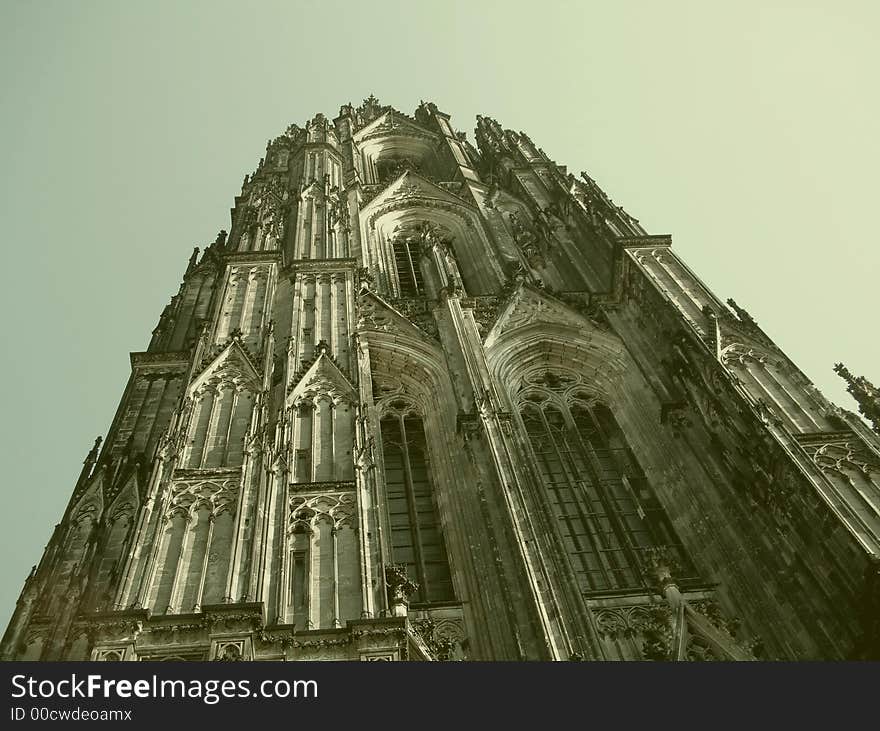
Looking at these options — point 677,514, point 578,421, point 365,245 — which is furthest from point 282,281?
point 677,514

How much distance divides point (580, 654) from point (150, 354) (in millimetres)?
14141

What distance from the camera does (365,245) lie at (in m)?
30.2

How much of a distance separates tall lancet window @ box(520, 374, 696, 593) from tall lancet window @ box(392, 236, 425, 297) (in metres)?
6.39

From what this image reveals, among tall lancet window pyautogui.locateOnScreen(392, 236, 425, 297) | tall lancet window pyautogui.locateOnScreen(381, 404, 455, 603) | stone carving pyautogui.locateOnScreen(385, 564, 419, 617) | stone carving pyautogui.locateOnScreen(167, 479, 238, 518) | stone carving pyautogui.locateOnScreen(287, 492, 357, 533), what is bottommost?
stone carving pyautogui.locateOnScreen(385, 564, 419, 617)

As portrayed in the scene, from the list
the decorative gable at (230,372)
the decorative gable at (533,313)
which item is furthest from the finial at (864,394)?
the decorative gable at (230,372)

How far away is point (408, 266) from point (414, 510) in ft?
43.1

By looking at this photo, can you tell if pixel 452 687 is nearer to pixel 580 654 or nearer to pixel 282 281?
pixel 580 654

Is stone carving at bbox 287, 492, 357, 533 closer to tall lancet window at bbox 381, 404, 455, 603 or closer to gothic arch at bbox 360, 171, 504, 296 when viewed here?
tall lancet window at bbox 381, 404, 455, 603

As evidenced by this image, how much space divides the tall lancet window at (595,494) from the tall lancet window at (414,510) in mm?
2335

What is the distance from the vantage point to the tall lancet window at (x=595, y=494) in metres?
17.3

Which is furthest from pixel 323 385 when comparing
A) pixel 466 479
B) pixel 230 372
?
pixel 466 479

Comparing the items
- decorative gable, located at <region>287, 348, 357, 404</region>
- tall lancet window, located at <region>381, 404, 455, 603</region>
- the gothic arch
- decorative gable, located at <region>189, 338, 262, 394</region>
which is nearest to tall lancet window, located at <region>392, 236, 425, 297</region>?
the gothic arch

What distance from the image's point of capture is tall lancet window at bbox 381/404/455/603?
17.0 meters

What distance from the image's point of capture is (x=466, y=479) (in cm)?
1812
